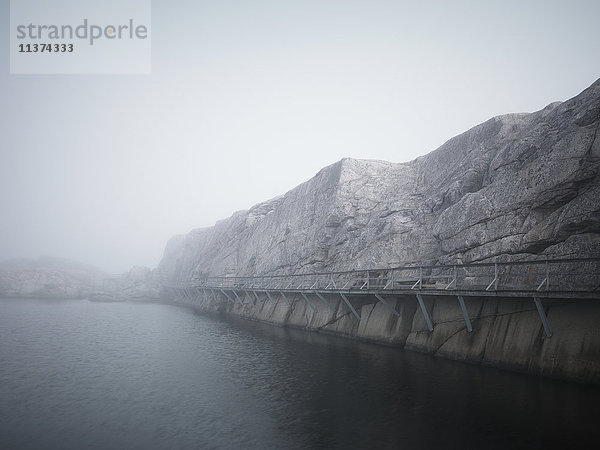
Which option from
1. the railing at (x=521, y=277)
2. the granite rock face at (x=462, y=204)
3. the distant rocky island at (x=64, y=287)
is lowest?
the distant rocky island at (x=64, y=287)

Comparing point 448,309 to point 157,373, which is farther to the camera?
point 448,309

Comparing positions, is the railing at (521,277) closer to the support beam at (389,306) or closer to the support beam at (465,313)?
the support beam at (465,313)

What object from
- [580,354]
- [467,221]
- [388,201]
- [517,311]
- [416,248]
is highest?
[388,201]

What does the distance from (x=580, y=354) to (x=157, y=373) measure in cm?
2165

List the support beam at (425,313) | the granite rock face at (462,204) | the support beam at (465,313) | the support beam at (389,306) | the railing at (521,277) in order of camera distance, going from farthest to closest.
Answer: the support beam at (389,306), the support beam at (425,313), the granite rock face at (462,204), the support beam at (465,313), the railing at (521,277)

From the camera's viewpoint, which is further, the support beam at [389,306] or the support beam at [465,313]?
the support beam at [389,306]

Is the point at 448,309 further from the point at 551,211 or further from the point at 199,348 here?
the point at 199,348

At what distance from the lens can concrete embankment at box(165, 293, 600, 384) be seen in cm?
1539

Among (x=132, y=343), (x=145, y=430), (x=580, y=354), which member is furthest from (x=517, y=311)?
(x=132, y=343)

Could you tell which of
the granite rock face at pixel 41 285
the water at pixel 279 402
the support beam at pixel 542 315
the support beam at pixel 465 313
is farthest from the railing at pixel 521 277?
the granite rock face at pixel 41 285

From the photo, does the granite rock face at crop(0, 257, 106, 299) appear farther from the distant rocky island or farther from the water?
the water

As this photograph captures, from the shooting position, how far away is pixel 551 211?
2031 centimetres

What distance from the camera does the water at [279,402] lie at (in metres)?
11.7

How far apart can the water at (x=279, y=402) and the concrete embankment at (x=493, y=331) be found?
857 millimetres
